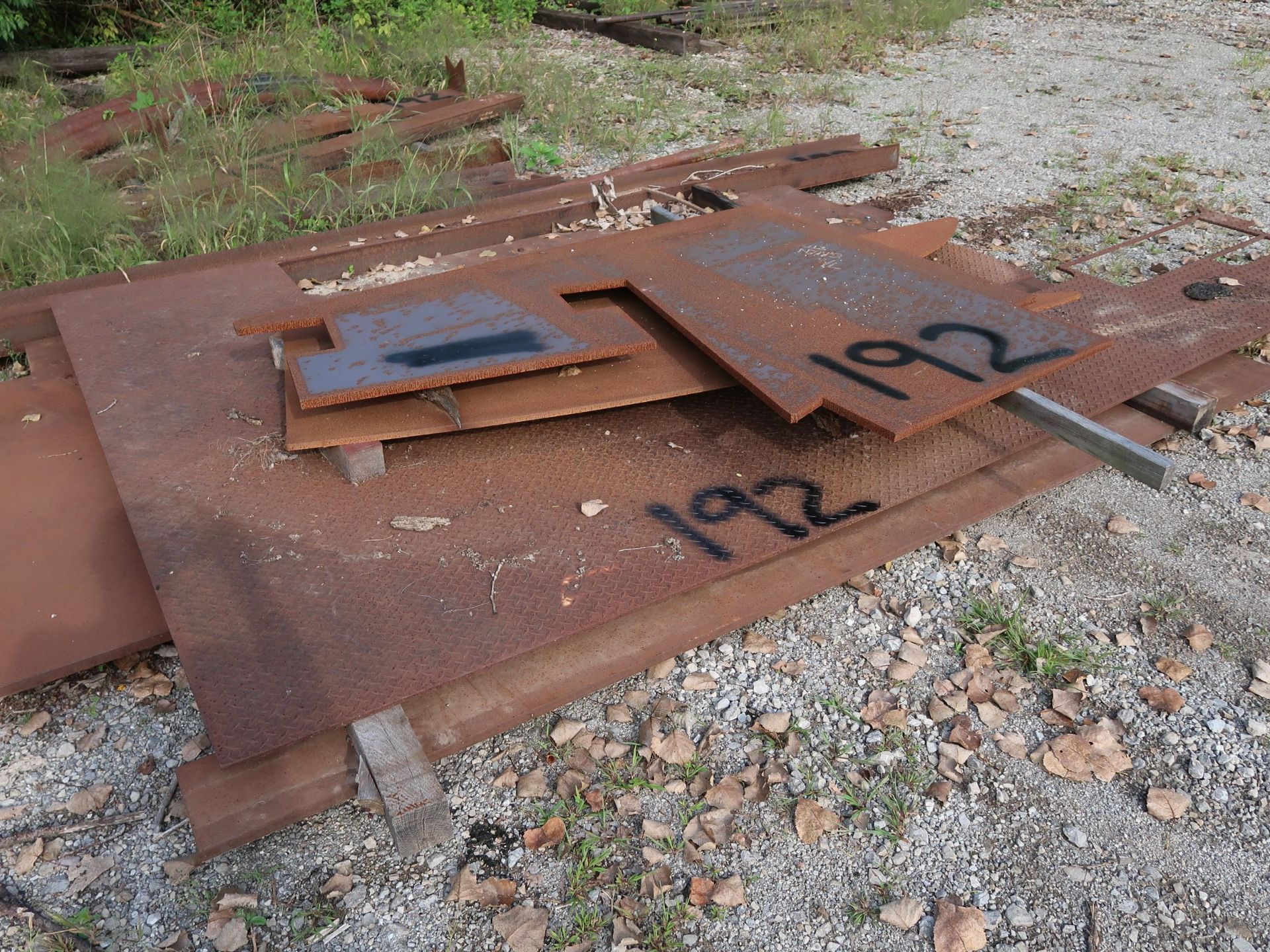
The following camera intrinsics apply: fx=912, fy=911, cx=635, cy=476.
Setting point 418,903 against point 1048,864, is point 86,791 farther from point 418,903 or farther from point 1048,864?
point 1048,864

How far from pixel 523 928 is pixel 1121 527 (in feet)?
7.40

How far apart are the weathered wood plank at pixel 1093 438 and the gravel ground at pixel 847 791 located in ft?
1.25

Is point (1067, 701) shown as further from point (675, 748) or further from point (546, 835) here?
point (546, 835)

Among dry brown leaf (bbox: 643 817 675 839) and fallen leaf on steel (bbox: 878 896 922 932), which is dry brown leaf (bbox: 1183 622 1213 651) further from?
dry brown leaf (bbox: 643 817 675 839)

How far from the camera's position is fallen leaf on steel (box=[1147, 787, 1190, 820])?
6.97 ft

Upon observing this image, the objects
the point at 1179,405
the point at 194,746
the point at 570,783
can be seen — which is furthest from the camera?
the point at 1179,405

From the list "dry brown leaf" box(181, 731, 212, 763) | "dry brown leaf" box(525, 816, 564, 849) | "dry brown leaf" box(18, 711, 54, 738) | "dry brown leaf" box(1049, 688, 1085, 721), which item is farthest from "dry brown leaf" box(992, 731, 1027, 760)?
"dry brown leaf" box(18, 711, 54, 738)

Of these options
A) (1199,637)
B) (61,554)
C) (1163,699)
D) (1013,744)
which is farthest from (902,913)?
(61,554)

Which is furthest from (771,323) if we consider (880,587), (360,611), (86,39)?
(86,39)

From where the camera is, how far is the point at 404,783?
6.66 ft

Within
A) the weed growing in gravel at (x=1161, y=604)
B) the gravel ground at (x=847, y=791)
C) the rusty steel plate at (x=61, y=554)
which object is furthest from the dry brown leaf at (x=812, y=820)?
Answer: the rusty steel plate at (x=61, y=554)

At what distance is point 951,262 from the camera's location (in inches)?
166

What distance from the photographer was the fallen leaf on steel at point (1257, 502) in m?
3.05

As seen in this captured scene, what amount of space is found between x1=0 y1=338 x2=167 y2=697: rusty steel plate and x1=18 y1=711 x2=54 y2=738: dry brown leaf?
197 millimetres
